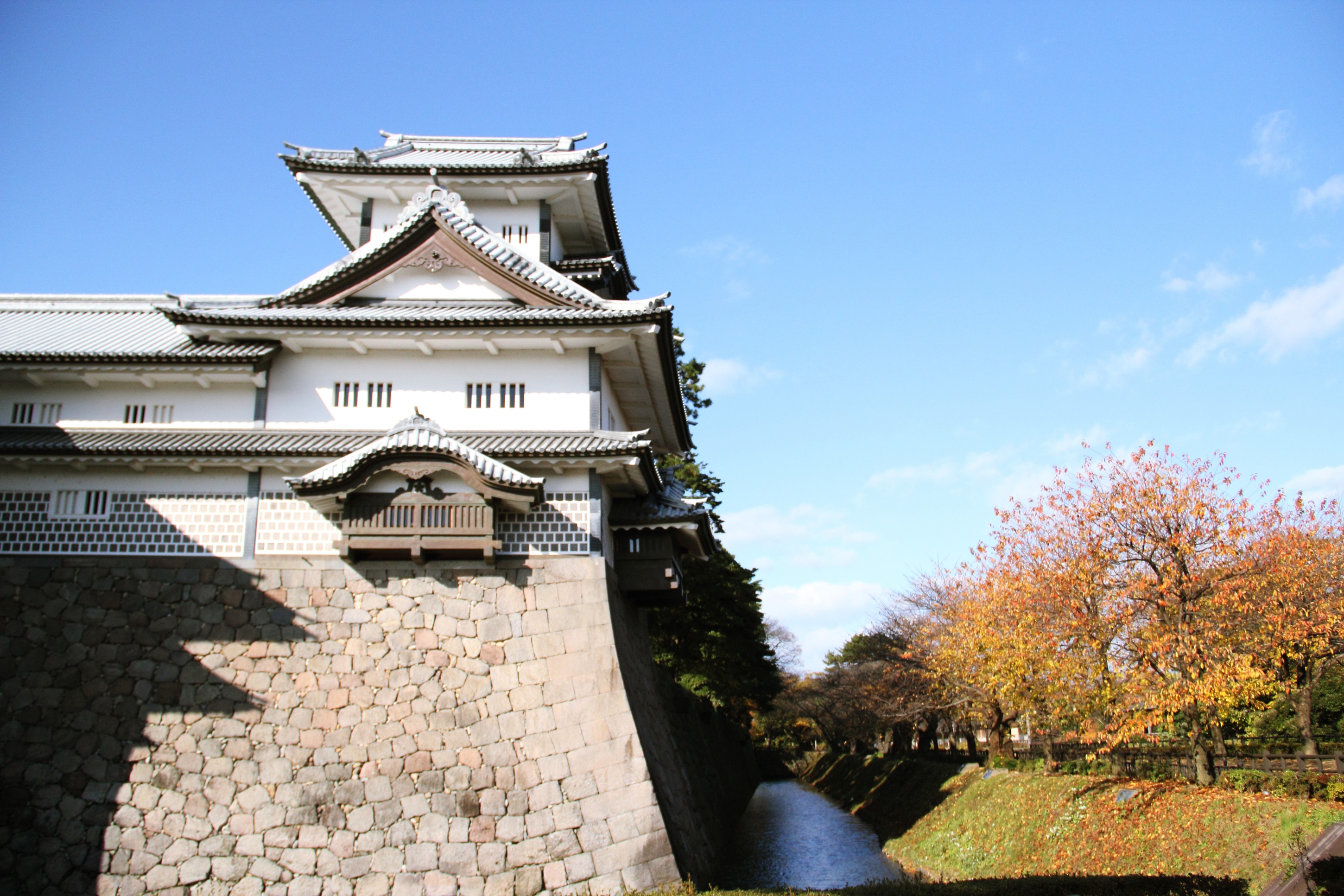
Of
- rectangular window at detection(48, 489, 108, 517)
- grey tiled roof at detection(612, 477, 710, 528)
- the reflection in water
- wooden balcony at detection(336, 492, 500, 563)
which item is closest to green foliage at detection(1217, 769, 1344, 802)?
the reflection in water

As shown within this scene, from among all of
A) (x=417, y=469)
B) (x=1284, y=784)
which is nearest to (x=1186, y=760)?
(x=1284, y=784)

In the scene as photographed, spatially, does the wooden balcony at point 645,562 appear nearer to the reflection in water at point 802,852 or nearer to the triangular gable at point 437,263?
the triangular gable at point 437,263

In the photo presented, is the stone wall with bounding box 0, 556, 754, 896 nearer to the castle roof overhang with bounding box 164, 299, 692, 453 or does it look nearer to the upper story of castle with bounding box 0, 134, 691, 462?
the upper story of castle with bounding box 0, 134, 691, 462

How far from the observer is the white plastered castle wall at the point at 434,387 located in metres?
14.0

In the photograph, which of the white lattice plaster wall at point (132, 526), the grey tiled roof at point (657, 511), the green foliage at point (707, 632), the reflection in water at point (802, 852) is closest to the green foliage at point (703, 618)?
the green foliage at point (707, 632)

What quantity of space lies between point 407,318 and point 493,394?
1826mm

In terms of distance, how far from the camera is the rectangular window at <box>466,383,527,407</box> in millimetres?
14203

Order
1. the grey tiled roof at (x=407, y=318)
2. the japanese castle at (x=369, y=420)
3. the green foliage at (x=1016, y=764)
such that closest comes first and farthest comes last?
the japanese castle at (x=369, y=420) < the grey tiled roof at (x=407, y=318) < the green foliage at (x=1016, y=764)

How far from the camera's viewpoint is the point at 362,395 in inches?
559

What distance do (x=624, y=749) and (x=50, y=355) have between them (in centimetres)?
1093

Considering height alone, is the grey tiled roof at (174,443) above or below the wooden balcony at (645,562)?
above

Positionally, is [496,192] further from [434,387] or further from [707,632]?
[707,632]

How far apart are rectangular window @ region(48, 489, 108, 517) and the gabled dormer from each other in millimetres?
7184

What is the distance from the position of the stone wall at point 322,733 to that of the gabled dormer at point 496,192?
809cm
